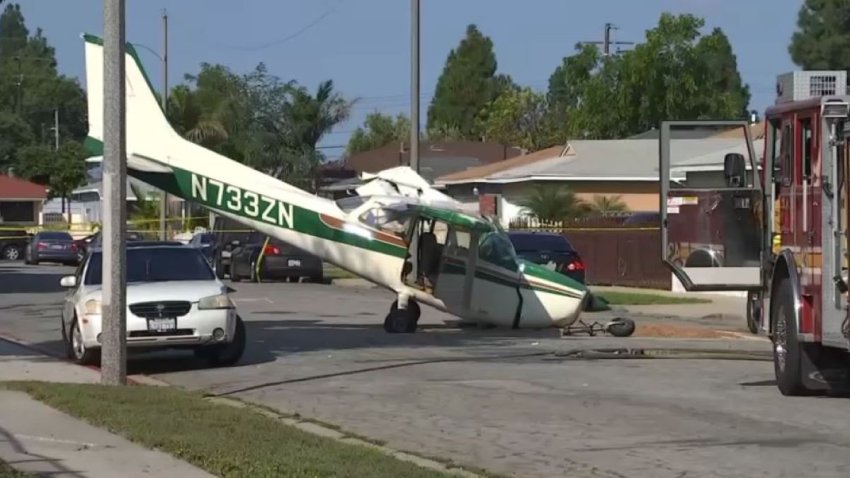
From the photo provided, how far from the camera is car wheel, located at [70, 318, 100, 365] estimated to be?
63.2ft

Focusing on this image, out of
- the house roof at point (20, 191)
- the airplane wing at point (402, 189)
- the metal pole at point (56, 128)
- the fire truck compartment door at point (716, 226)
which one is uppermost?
the metal pole at point (56, 128)

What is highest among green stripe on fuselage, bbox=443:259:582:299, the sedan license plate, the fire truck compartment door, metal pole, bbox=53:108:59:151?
metal pole, bbox=53:108:59:151

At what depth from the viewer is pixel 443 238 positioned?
27203 mm

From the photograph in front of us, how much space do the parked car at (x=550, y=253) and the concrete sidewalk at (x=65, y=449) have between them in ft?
55.7

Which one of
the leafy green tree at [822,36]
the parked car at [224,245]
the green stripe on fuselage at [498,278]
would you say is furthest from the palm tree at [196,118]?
the green stripe on fuselage at [498,278]

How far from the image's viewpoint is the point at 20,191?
78.9 metres

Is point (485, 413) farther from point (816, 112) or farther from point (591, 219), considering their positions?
point (591, 219)

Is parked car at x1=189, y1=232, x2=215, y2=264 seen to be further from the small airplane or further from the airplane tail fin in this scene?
the airplane tail fin

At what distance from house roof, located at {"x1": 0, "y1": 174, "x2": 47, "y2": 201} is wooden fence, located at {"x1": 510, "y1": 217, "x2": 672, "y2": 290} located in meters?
41.9

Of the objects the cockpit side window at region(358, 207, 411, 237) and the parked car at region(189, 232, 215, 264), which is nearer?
the cockpit side window at region(358, 207, 411, 237)

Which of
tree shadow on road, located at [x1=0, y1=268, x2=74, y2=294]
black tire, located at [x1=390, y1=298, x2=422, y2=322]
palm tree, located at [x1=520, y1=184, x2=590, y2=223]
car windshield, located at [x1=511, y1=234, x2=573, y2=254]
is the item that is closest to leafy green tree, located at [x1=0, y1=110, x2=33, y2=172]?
tree shadow on road, located at [x1=0, y1=268, x2=74, y2=294]

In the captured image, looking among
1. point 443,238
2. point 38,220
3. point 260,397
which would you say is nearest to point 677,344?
point 443,238

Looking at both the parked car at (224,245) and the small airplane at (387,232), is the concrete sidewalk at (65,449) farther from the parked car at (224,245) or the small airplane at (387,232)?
the parked car at (224,245)

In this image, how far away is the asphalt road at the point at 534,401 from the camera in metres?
11.8
